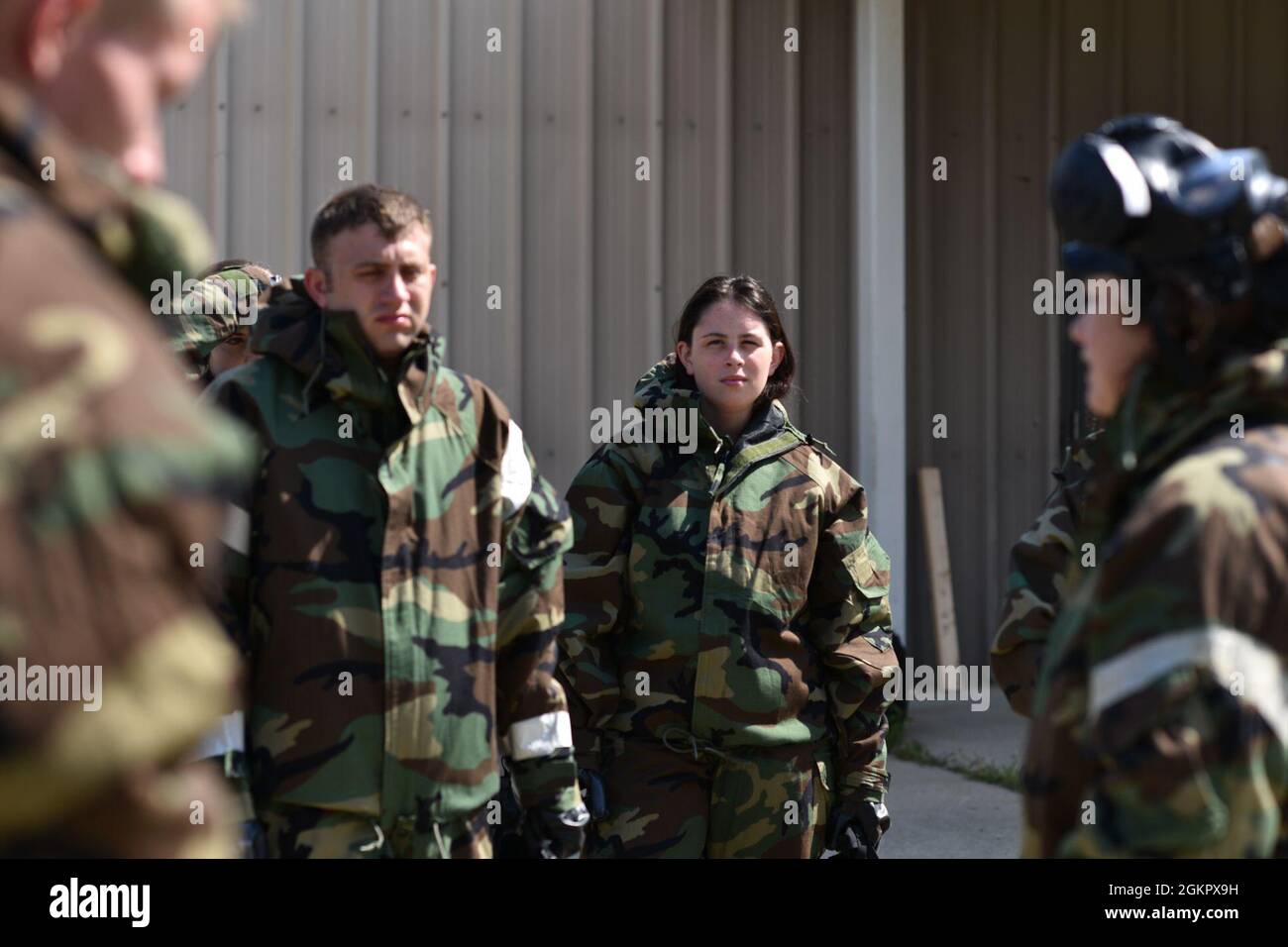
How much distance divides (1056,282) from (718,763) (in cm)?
635

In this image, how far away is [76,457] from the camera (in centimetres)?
103

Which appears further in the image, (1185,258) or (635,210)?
(635,210)

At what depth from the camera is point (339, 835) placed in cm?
305

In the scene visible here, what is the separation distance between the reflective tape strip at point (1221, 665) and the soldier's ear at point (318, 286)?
1987 mm

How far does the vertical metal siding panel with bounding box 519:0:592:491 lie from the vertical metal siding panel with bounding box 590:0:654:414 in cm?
8

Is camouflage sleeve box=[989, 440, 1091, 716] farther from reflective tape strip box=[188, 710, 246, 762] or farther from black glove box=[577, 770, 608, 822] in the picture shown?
reflective tape strip box=[188, 710, 246, 762]

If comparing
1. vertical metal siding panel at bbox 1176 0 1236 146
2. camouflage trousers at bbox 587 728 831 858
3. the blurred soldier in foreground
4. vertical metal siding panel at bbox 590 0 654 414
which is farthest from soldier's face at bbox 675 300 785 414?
vertical metal siding panel at bbox 1176 0 1236 146

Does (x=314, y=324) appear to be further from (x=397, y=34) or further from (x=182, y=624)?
(x=397, y=34)

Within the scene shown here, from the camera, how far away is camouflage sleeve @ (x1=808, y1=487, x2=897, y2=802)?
4230mm

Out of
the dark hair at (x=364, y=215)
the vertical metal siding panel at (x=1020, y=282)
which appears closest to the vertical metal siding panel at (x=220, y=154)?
the vertical metal siding panel at (x=1020, y=282)

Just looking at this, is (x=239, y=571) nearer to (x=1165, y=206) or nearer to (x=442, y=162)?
(x=1165, y=206)

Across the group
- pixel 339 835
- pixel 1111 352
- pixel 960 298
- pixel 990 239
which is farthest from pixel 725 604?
pixel 990 239

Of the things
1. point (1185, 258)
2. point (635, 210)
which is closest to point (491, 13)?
point (635, 210)

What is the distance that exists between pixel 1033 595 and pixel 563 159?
539 cm
